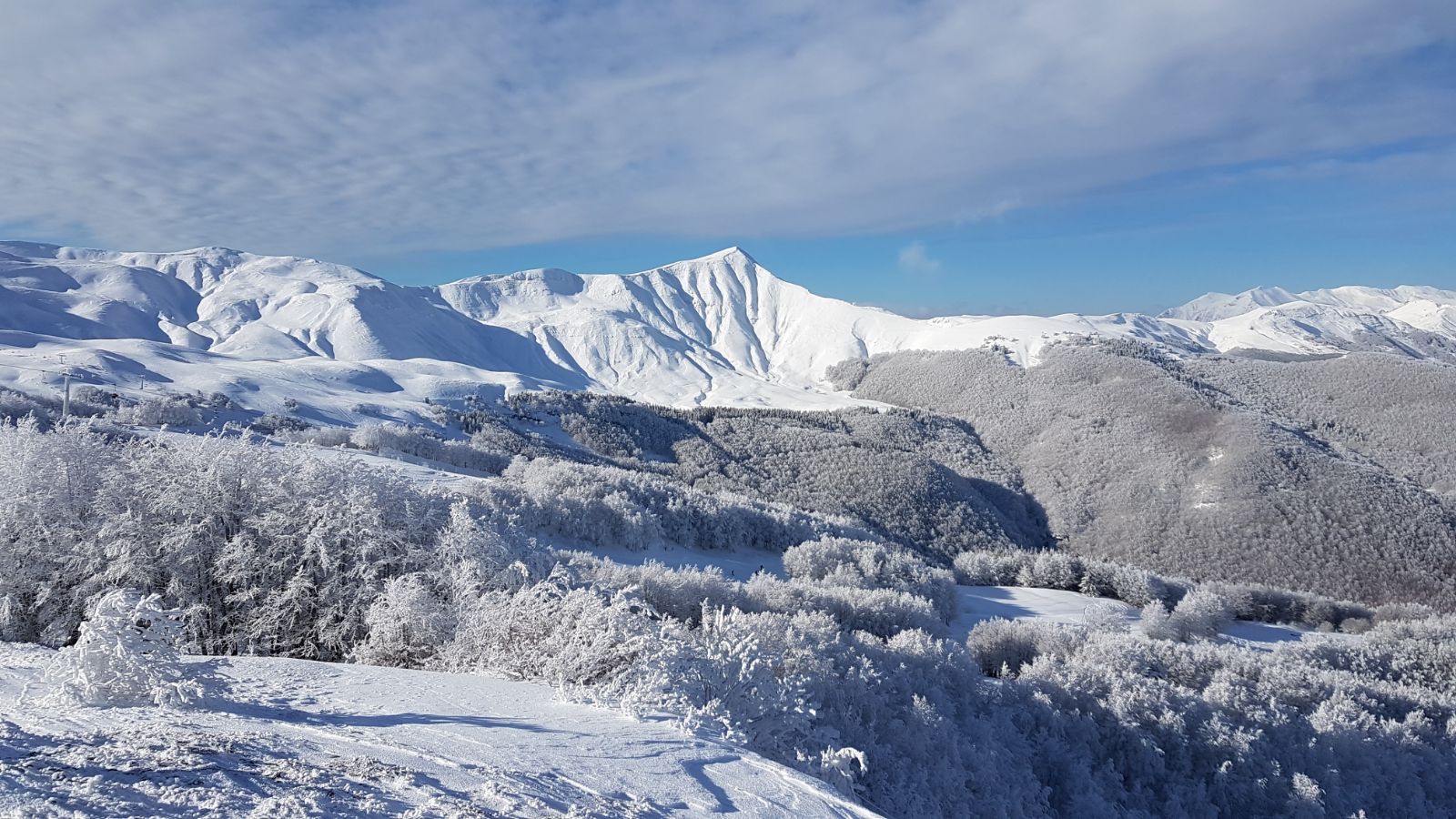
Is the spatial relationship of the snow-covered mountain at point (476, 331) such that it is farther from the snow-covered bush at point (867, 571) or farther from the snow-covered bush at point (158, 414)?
the snow-covered bush at point (867, 571)

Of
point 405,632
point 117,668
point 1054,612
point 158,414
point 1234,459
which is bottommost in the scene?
point 1054,612

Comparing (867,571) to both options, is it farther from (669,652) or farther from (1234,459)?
(1234,459)

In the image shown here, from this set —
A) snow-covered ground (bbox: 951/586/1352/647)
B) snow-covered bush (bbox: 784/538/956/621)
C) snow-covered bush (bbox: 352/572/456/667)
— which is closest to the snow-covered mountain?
snow-covered bush (bbox: 784/538/956/621)

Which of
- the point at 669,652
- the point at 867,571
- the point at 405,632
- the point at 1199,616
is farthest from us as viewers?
the point at 867,571

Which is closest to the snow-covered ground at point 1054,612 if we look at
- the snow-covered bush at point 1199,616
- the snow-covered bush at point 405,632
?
the snow-covered bush at point 1199,616

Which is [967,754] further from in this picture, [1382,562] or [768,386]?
[768,386]

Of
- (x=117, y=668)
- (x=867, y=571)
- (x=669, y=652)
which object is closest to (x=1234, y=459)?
Result: (x=867, y=571)

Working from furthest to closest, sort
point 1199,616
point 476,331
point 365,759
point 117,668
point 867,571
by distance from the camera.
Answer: point 476,331 < point 867,571 < point 1199,616 < point 117,668 < point 365,759

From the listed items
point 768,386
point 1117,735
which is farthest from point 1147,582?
point 768,386
